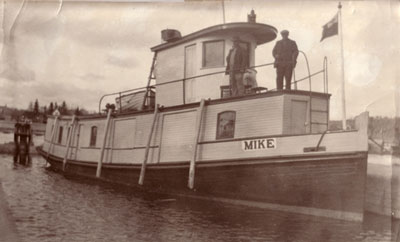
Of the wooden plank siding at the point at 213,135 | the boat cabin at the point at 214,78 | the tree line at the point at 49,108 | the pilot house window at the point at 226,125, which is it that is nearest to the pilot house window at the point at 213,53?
the boat cabin at the point at 214,78

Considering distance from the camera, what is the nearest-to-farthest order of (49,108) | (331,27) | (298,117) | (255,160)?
1. (331,27)
2. (49,108)
3. (255,160)
4. (298,117)

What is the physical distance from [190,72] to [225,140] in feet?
4.86

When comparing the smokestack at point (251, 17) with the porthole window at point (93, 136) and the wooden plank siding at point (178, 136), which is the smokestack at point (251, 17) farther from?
the porthole window at point (93, 136)

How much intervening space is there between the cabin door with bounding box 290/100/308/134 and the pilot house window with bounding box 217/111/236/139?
0.82 metres

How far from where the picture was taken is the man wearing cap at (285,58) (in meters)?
4.43

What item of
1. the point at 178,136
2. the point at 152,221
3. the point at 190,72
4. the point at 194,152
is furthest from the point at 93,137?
the point at 152,221

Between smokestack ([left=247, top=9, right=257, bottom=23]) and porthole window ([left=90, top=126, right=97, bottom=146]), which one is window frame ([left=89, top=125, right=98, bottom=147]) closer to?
porthole window ([left=90, top=126, right=97, bottom=146])

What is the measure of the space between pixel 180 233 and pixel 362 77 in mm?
2476

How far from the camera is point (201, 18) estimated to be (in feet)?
14.4

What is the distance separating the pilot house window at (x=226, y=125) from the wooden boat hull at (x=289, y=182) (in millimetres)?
396

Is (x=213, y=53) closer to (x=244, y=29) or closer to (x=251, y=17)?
(x=244, y=29)

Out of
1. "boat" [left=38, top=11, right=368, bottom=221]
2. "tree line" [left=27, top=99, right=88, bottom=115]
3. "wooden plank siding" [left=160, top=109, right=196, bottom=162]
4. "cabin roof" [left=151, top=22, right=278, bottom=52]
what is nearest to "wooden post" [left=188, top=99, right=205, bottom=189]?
"boat" [left=38, top=11, right=368, bottom=221]

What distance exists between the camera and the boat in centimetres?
490

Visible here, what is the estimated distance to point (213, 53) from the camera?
642cm
